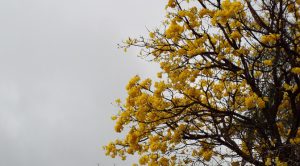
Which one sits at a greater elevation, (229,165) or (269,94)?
(269,94)

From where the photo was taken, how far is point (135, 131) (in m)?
8.45

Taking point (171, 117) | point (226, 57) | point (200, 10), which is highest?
point (200, 10)

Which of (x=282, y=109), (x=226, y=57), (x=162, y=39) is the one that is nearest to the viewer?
(x=226, y=57)

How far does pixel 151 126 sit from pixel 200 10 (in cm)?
244

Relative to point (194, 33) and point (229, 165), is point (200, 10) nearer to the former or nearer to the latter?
point (194, 33)

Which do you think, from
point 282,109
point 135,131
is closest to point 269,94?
point 282,109

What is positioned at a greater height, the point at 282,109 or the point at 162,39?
the point at 162,39

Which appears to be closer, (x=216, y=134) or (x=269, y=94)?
(x=216, y=134)

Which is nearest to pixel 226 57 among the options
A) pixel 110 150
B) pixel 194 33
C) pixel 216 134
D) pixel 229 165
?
pixel 194 33

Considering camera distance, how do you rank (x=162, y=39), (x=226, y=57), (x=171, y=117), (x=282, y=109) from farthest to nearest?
(x=282, y=109), (x=162, y=39), (x=226, y=57), (x=171, y=117)

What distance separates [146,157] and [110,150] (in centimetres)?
89

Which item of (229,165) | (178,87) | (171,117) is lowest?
(229,165)

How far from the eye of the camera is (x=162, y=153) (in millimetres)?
8648

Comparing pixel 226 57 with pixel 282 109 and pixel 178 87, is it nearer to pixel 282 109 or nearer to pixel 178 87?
pixel 178 87
